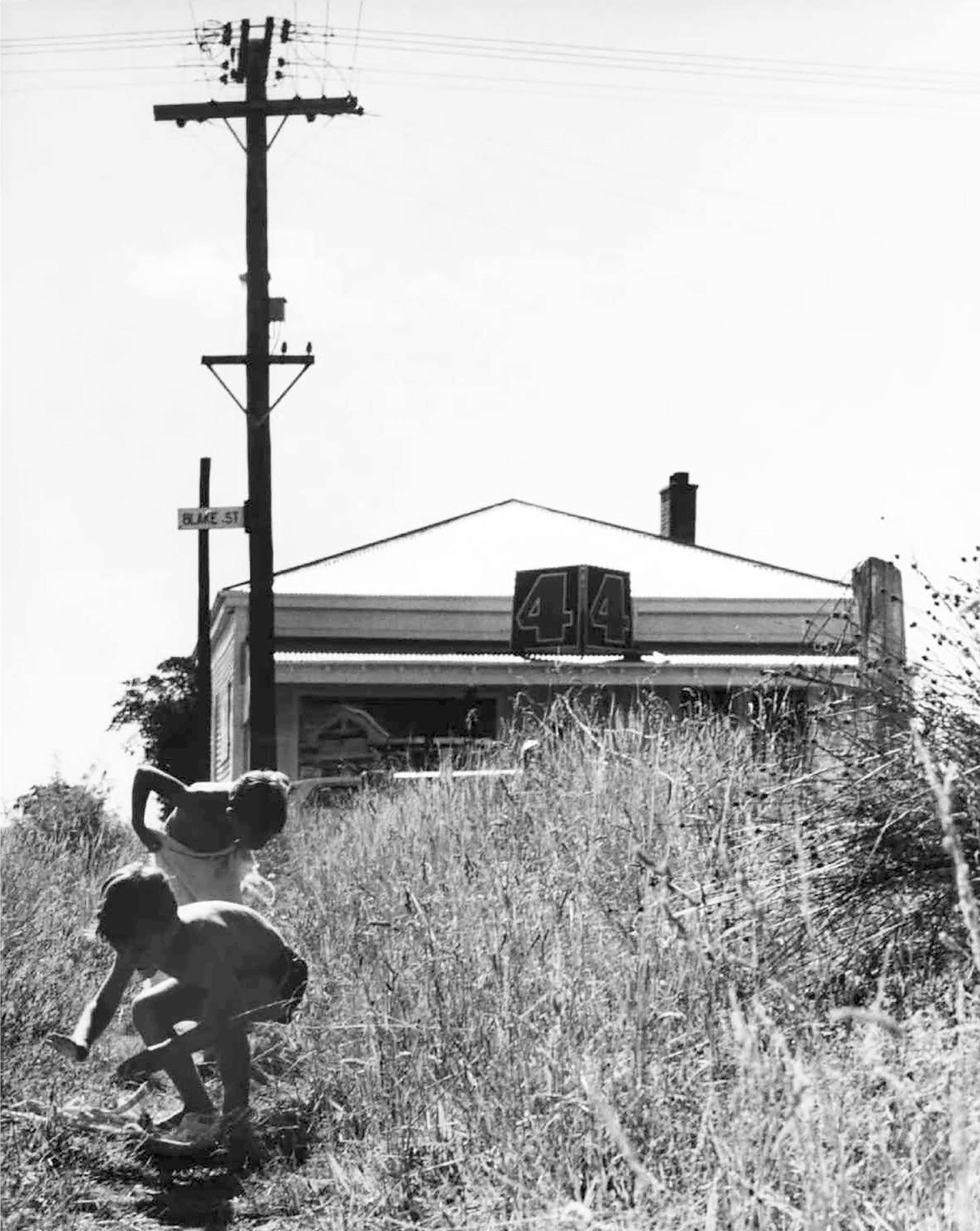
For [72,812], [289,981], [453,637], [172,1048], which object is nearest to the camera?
[172,1048]

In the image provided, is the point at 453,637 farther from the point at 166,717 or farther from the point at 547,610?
the point at 166,717

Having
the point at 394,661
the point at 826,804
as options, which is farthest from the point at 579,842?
the point at 394,661

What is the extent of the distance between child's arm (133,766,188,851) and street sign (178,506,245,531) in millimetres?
10422

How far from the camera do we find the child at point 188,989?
4.58 metres

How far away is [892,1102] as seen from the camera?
3.78m

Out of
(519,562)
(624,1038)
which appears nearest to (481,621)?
(519,562)

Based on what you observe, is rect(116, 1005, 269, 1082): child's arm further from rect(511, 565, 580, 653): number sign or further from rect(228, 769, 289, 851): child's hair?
rect(511, 565, 580, 653): number sign

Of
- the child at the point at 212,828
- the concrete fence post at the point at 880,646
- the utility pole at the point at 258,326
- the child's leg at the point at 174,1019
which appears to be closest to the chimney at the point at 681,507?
the utility pole at the point at 258,326

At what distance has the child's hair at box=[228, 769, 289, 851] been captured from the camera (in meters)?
5.81

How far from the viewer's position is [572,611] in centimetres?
2250

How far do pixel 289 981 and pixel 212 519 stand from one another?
11.6 m

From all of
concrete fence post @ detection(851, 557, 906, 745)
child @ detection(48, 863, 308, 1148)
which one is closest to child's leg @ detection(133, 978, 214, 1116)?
child @ detection(48, 863, 308, 1148)

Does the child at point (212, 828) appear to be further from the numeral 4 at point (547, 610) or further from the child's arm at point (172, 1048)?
the numeral 4 at point (547, 610)

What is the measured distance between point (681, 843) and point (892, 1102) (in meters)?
2.39
